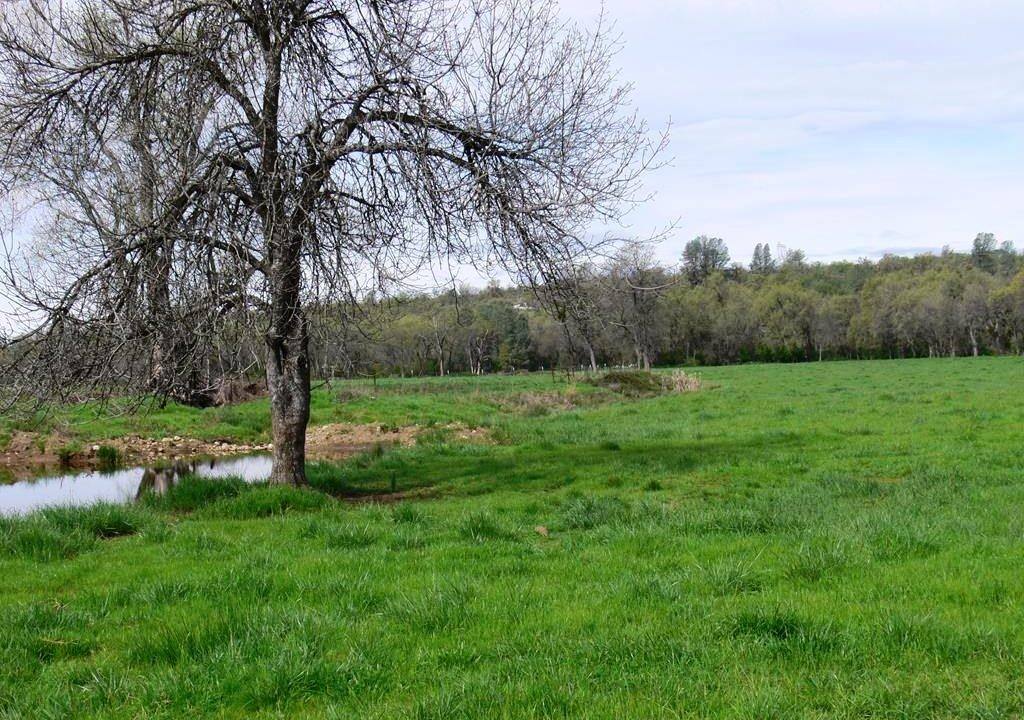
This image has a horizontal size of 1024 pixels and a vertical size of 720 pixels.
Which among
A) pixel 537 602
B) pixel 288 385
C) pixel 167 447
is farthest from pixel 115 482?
pixel 537 602

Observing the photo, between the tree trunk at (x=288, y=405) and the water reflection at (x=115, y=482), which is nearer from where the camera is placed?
the tree trunk at (x=288, y=405)

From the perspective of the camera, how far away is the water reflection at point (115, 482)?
1462 centimetres

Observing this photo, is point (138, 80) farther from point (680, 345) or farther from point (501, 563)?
point (680, 345)

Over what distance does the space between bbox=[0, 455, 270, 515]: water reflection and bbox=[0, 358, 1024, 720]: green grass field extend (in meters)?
4.97

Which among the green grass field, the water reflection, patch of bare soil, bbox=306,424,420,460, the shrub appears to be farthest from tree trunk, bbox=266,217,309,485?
the shrub

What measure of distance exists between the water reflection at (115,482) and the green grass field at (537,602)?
497cm

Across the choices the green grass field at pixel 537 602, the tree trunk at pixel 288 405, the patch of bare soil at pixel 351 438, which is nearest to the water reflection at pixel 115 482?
the patch of bare soil at pixel 351 438

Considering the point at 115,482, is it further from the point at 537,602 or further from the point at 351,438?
the point at 537,602

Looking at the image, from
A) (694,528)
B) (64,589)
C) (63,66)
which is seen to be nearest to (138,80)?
(63,66)

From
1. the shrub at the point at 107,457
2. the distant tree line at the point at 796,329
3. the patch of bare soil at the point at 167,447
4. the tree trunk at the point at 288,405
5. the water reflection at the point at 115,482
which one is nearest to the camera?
the tree trunk at the point at 288,405

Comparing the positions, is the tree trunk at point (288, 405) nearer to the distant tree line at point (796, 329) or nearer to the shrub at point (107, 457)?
the shrub at point (107, 457)

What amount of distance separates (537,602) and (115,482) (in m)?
14.8

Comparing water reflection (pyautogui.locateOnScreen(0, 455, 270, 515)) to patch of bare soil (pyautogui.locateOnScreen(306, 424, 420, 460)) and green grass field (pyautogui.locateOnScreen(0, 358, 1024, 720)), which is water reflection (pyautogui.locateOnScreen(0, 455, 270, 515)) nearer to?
patch of bare soil (pyautogui.locateOnScreen(306, 424, 420, 460))

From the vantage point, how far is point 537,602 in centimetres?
553
